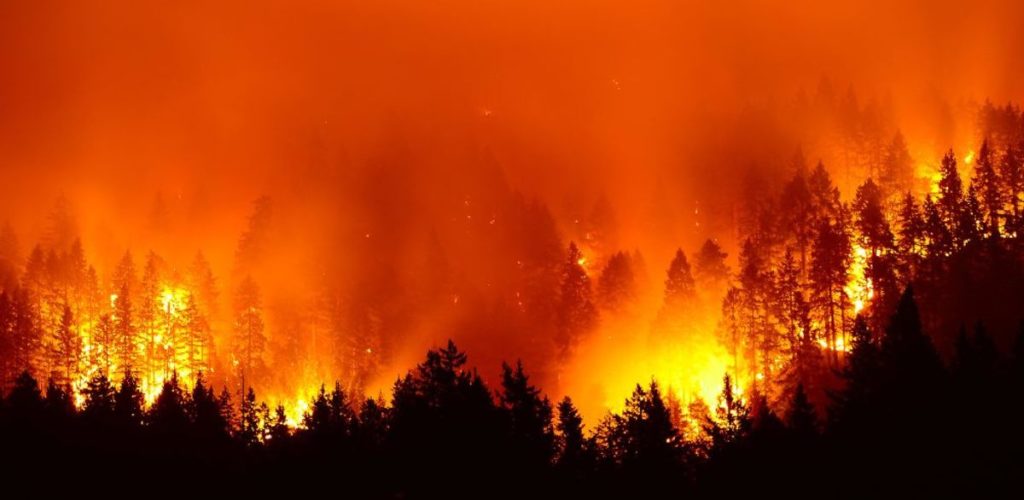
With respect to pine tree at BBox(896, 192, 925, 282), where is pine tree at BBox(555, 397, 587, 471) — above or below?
below

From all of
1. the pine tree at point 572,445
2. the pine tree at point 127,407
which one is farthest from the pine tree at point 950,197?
the pine tree at point 127,407

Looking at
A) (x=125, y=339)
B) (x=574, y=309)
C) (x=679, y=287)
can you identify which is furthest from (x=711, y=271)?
(x=125, y=339)

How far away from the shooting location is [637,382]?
84.8m

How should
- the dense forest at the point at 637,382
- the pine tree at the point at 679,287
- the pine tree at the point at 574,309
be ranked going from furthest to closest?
the pine tree at the point at 574,309, the pine tree at the point at 679,287, the dense forest at the point at 637,382

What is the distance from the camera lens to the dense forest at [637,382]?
46.5 metres

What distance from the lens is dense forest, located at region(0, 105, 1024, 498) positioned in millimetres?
46469

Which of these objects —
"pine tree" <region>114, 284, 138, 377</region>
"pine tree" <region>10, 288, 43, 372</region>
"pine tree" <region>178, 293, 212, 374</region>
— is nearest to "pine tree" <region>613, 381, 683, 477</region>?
"pine tree" <region>178, 293, 212, 374</region>

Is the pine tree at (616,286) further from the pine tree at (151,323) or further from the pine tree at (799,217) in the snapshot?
the pine tree at (151,323)

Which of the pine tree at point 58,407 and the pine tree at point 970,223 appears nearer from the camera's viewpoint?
the pine tree at point 58,407

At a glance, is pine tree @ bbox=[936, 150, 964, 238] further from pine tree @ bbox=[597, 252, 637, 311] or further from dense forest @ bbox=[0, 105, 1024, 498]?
pine tree @ bbox=[597, 252, 637, 311]

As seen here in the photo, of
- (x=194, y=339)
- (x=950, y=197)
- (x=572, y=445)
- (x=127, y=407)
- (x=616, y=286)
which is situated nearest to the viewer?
(x=572, y=445)

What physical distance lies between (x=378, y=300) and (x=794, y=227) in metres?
52.4

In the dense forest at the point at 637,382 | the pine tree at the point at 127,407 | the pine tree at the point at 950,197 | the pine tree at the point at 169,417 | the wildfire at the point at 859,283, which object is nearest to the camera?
the dense forest at the point at 637,382

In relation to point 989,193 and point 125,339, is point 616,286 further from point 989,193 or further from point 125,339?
point 125,339
